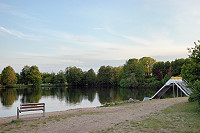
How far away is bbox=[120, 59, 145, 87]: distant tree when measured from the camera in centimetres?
5719

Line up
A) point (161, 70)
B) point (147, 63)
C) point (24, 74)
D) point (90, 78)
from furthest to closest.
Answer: point (90, 78), point (24, 74), point (147, 63), point (161, 70)

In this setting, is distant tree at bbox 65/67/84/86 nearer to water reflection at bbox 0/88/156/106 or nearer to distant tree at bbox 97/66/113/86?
distant tree at bbox 97/66/113/86

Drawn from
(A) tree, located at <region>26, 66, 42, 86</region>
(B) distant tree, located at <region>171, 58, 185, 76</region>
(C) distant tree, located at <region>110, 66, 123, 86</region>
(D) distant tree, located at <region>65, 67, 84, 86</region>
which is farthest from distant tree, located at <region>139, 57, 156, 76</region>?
(A) tree, located at <region>26, 66, 42, 86</region>

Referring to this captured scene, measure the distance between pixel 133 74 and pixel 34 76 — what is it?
3948 cm

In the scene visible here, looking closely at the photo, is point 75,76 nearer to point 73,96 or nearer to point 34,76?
point 34,76

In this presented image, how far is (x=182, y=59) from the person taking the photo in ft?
175

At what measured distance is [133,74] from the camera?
189ft

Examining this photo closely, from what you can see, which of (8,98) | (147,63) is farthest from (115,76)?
(8,98)

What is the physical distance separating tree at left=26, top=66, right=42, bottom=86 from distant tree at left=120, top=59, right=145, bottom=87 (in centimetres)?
3449

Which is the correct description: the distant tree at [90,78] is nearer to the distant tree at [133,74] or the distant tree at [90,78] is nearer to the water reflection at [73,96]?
the distant tree at [133,74]

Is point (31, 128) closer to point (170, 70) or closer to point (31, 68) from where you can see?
point (170, 70)

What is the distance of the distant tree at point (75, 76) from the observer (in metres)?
80.1

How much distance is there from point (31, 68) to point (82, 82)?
23.4 m

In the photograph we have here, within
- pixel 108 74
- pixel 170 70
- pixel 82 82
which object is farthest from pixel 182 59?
pixel 82 82
